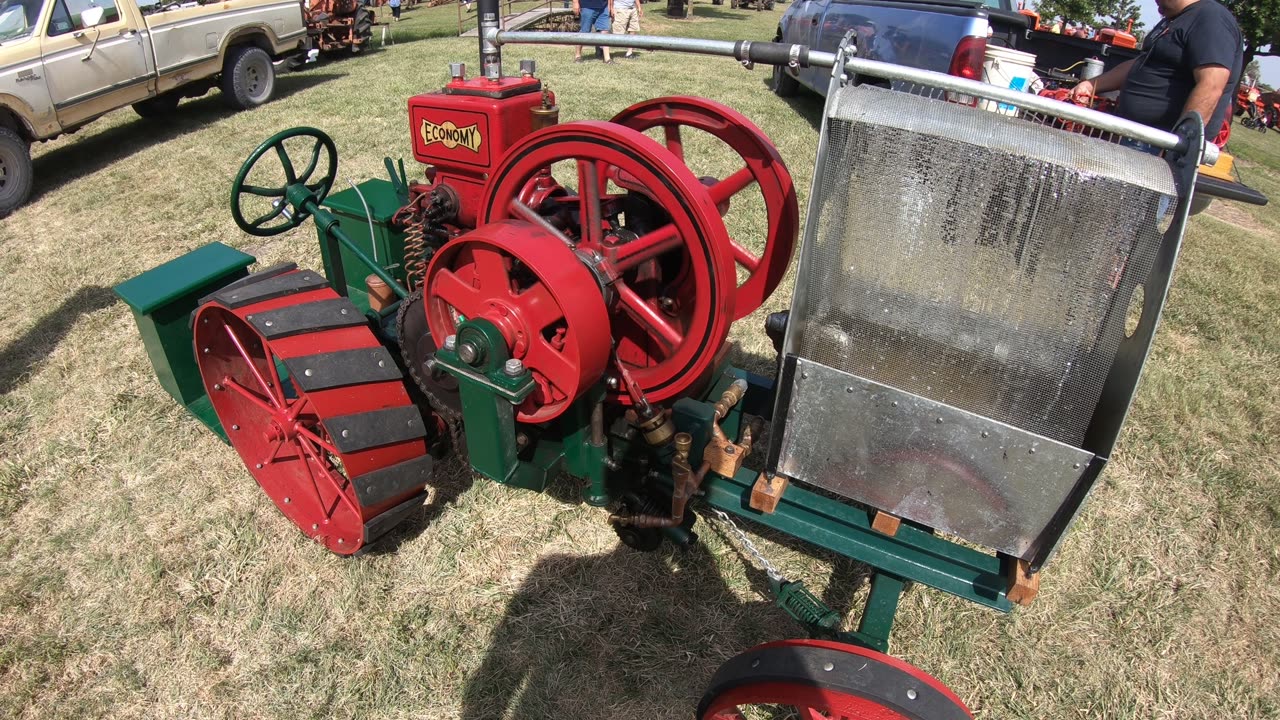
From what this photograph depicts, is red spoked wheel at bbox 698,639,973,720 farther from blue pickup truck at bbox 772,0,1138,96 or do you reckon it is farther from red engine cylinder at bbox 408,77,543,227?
blue pickup truck at bbox 772,0,1138,96

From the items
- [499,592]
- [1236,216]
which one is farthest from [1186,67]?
[1236,216]

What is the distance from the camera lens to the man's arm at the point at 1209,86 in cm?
295

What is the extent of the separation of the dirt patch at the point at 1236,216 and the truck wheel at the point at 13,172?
10516 mm

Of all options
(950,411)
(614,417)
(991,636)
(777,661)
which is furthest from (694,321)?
(991,636)

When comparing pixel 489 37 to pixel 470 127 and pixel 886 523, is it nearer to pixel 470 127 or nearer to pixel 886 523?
pixel 470 127

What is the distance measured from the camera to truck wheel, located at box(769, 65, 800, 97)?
9.07 metres

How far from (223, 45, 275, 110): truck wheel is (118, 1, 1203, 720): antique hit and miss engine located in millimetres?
6202

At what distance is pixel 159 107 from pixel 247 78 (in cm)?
97

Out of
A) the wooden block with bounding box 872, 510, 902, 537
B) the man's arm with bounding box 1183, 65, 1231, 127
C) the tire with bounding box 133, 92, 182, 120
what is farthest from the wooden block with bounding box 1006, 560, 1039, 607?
the tire with bounding box 133, 92, 182, 120

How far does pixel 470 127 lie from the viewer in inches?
96.3

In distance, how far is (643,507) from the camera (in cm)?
228

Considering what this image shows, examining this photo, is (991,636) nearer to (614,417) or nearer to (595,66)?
(614,417)

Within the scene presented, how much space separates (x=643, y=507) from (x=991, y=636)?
123cm

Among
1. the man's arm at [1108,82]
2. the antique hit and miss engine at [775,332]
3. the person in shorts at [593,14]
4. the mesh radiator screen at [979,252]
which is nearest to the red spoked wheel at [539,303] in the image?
the antique hit and miss engine at [775,332]
